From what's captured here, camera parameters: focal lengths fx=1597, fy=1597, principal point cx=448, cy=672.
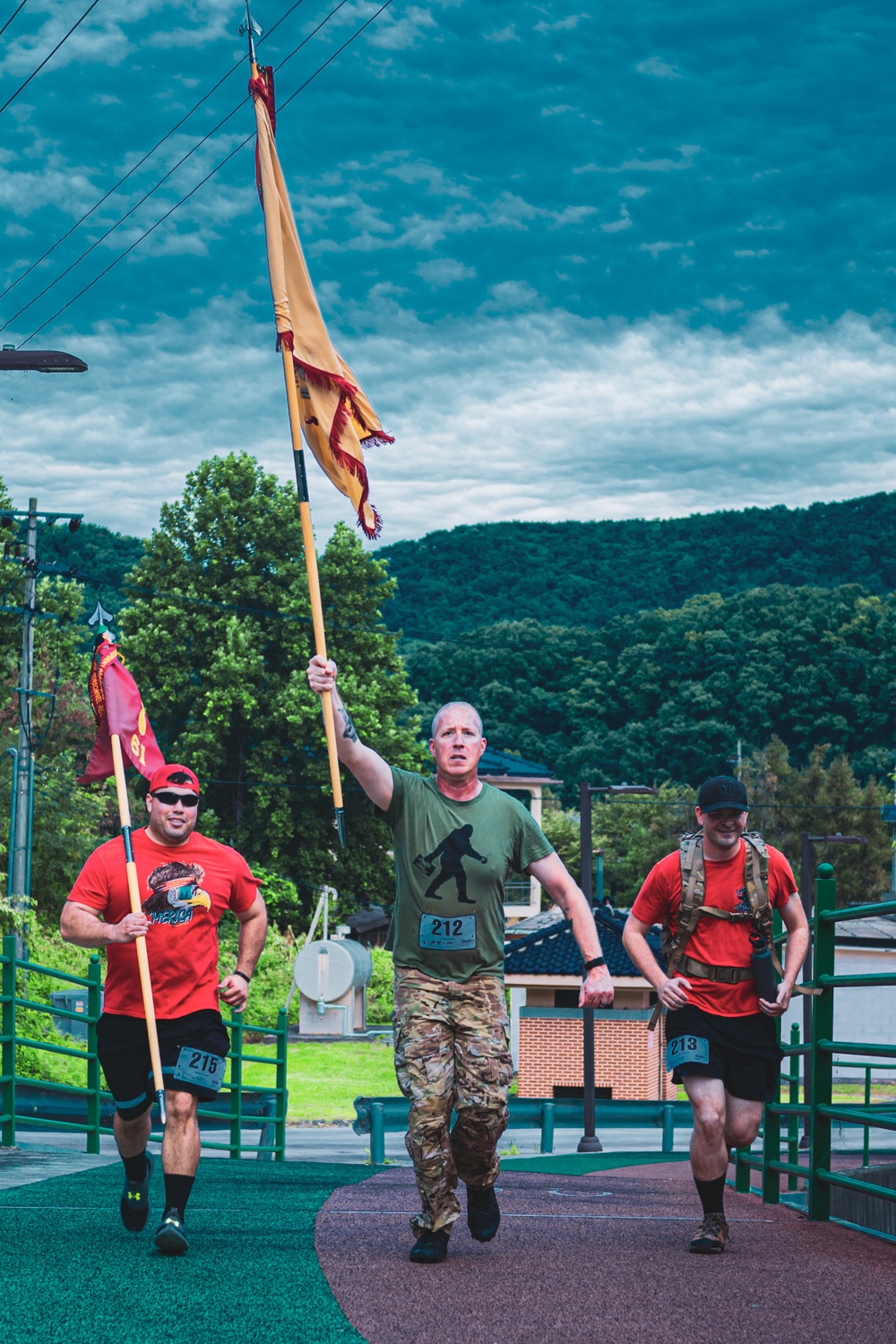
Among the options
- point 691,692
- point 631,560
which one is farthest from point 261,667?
point 631,560

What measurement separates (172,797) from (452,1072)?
1539 millimetres

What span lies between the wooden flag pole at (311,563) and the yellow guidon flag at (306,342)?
0.35 feet

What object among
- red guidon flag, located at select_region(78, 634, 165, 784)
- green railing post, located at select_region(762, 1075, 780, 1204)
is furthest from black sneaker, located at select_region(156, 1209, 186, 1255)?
green railing post, located at select_region(762, 1075, 780, 1204)

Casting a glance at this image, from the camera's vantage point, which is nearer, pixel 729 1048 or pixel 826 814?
pixel 729 1048

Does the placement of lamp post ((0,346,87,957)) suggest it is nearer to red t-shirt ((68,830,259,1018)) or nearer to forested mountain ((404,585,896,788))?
red t-shirt ((68,830,259,1018))

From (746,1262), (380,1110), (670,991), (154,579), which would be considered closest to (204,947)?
(670,991)

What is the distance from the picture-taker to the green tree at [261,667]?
1773 inches

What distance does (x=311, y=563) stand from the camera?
649cm

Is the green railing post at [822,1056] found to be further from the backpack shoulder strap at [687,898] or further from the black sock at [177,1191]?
the black sock at [177,1191]

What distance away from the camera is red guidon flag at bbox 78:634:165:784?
758 cm

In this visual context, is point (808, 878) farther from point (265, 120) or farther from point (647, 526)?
point (647, 526)

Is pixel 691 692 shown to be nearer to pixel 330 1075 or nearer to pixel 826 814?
pixel 826 814

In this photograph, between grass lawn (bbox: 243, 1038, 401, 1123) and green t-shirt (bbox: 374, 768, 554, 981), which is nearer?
green t-shirt (bbox: 374, 768, 554, 981)

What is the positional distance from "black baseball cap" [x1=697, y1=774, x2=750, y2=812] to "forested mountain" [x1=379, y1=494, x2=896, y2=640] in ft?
381
